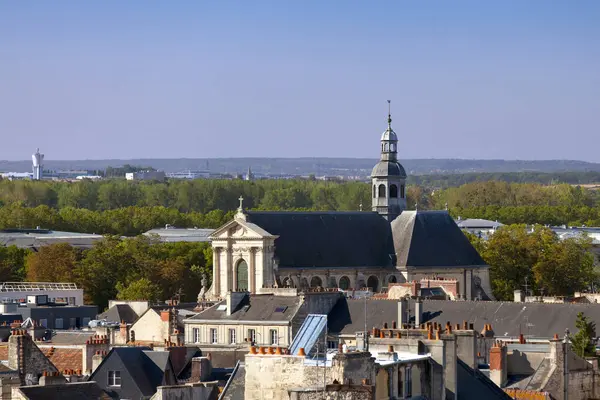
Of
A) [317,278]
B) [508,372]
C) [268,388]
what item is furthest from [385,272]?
[268,388]

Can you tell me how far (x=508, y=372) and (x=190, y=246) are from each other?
3666 inches

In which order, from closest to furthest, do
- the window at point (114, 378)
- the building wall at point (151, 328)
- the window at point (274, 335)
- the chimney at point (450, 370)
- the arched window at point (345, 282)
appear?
the chimney at point (450, 370) → the window at point (114, 378) → the building wall at point (151, 328) → the window at point (274, 335) → the arched window at point (345, 282)

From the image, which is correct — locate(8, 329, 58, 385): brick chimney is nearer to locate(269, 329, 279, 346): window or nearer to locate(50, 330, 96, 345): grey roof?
locate(50, 330, 96, 345): grey roof

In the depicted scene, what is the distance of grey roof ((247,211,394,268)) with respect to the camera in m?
102

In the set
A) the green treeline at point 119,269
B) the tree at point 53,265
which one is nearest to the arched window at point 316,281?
the green treeline at point 119,269

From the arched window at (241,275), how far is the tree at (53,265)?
1834cm

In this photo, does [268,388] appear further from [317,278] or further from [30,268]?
[30,268]

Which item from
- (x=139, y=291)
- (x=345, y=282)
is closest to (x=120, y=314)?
(x=345, y=282)

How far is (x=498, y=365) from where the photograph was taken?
4325cm

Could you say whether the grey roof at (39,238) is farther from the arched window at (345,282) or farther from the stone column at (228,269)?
the stone column at (228,269)

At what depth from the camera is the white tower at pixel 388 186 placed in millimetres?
109562

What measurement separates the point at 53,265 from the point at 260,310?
→ 2081 inches

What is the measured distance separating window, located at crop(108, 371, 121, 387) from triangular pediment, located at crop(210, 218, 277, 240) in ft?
178

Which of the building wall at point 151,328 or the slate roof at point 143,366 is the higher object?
the slate roof at point 143,366
